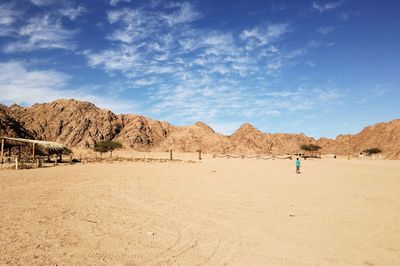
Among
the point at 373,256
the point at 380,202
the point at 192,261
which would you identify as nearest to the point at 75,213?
the point at 192,261

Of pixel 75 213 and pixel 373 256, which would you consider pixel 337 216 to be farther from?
pixel 75 213

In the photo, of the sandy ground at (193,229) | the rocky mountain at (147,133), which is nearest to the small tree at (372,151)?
the rocky mountain at (147,133)

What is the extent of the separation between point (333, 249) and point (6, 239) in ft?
23.1

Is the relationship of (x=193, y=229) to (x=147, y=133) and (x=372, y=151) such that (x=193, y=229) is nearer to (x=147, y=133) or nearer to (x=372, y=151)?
(x=372, y=151)

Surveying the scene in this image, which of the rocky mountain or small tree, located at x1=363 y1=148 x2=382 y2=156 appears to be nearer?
small tree, located at x1=363 y1=148 x2=382 y2=156

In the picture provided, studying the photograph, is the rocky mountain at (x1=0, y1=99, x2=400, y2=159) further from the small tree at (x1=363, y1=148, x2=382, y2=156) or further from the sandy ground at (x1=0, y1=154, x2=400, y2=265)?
the sandy ground at (x1=0, y1=154, x2=400, y2=265)

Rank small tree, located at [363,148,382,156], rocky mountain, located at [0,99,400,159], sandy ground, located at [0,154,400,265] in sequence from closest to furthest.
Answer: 1. sandy ground, located at [0,154,400,265]
2. small tree, located at [363,148,382,156]
3. rocky mountain, located at [0,99,400,159]

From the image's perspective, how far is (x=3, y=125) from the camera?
51.0m

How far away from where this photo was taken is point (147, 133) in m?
108

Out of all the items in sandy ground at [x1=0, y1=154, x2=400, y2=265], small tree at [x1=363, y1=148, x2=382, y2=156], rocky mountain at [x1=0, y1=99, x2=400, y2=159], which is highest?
rocky mountain at [x1=0, y1=99, x2=400, y2=159]

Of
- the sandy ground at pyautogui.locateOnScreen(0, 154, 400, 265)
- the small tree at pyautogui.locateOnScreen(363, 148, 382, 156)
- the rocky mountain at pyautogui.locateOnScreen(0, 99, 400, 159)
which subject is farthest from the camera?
the rocky mountain at pyautogui.locateOnScreen(0, 99, 400, 159)

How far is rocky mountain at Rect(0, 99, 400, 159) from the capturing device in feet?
315

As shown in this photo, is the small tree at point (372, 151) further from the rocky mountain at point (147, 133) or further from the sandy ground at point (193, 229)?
the sandy ground at point (193, 229)

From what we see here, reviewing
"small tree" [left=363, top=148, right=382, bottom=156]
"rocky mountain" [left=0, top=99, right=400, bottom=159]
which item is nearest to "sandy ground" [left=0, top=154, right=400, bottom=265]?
"rocky mountain" [left=0, top=99, right=400, bottom=159]
